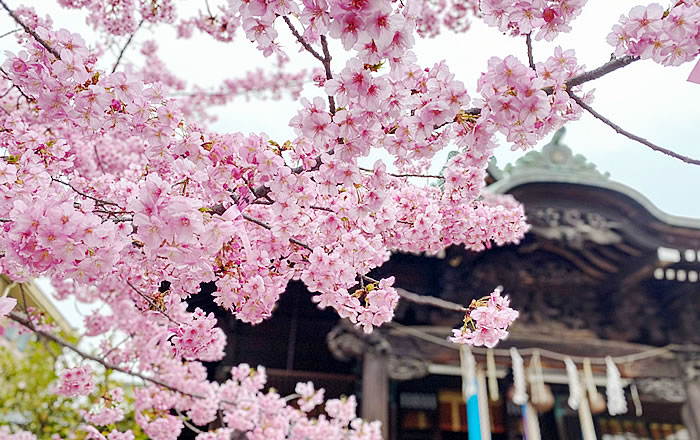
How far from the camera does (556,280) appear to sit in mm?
6836

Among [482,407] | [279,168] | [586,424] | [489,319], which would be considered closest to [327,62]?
[279,168]

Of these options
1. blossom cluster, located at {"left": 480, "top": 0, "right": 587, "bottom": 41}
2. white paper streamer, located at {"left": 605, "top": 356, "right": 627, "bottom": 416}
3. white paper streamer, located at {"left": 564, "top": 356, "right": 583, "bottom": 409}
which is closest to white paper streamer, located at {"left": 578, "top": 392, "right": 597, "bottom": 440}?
white paper streamer, located at {"left": 564, "top": 356, "right": 583, "bottom": 409}

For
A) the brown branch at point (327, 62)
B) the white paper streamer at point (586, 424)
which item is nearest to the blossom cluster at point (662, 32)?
the brown branch at point (327, 62)

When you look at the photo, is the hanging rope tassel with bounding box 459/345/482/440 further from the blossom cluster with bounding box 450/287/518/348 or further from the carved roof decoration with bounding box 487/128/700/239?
the blossom cluster with bounding box 450/287/518/348

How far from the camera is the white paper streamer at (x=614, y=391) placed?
242 inches

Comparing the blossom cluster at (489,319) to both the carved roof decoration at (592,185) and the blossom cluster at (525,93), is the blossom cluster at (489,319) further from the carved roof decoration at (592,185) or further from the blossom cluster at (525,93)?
the carved roof decoration at (592,185)

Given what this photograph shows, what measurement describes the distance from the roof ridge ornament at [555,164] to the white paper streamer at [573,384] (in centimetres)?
262

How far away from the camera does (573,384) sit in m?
6.22

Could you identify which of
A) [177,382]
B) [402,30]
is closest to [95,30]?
[177,382]

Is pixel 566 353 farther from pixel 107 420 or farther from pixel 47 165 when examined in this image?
pixel 47 165

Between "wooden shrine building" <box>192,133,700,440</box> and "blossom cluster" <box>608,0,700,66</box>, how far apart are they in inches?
185

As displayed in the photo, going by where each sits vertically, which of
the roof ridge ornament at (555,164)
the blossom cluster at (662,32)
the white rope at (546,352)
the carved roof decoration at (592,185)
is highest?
the roof ridge ornament at (555,164)

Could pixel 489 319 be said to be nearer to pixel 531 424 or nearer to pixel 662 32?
pixel 662 32

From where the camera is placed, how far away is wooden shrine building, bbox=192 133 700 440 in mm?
6430
